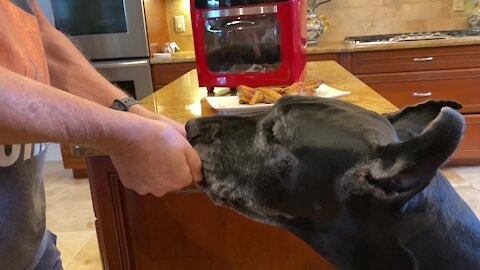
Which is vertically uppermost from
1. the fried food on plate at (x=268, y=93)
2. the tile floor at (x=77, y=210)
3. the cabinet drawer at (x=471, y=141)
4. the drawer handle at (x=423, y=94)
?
the fried food on plate at (x=268, y=93)

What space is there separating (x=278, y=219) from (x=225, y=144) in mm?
178

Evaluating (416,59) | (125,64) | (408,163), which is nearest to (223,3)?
(408,163)

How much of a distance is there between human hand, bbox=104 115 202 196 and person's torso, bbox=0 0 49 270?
0.57 ft

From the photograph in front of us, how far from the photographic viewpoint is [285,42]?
1.76 m

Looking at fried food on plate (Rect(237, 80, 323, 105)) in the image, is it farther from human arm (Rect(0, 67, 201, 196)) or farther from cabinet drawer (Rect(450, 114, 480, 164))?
cabinet drawer (Rect(450, 114, 480, 164))

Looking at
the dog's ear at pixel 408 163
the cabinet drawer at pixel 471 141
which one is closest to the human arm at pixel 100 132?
the dog's ear at pixel 408 163

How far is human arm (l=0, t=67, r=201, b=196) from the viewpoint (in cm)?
63

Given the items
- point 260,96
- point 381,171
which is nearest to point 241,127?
point 381,171

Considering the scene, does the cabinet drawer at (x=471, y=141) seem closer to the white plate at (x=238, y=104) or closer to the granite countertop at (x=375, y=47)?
the granite countertop at (x=375, y=47)

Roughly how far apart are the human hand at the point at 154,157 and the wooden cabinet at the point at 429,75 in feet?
8.59

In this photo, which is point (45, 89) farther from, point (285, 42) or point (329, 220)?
point (285, 42)

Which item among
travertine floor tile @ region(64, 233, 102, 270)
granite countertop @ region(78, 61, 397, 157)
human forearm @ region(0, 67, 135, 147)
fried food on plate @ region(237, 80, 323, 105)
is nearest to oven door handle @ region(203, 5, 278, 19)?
granite countertop @ region(78, 61, 397, 157)

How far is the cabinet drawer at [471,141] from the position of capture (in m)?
3.30

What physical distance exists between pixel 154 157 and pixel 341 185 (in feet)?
1.04
